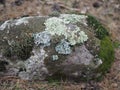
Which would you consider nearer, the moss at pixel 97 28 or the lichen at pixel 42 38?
the lichen at pixel 42 38

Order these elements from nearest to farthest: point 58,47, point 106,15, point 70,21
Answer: point 58,47
point 70,21
point 106,15

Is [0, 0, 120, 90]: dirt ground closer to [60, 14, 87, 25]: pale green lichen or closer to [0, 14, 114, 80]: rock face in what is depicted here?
[60, 14, 87, 25]: pale green lichen

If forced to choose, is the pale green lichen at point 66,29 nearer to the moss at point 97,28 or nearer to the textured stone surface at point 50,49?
the textured stone surface at point 50,49

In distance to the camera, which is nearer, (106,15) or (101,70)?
(101,70)

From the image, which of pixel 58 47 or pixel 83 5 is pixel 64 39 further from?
pixel 83 5

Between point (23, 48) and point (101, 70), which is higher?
point (23, 48)

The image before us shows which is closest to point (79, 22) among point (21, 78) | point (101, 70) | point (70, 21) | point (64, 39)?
point (70, 21)

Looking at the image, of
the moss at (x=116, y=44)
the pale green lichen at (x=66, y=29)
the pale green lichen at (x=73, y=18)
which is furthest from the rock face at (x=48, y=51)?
the moss at (x=116, y=44)
